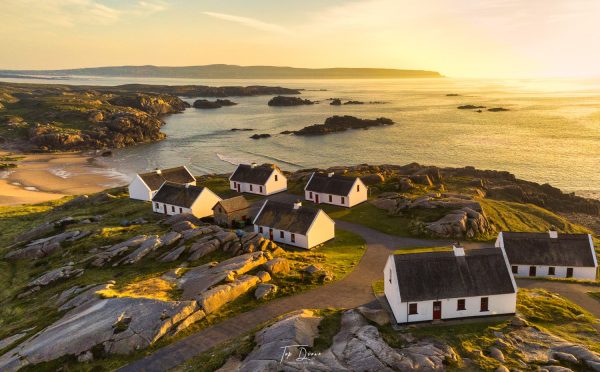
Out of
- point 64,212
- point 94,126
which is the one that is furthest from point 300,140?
point 64,212

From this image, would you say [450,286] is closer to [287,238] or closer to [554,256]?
[554,256]

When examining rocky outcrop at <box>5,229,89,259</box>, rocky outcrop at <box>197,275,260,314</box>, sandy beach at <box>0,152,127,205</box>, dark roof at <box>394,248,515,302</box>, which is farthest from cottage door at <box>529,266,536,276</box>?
sandy beach at <box>0,152,127,205</box>

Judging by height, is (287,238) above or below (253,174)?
below

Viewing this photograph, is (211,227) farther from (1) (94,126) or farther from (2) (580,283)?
(1) (94,126)

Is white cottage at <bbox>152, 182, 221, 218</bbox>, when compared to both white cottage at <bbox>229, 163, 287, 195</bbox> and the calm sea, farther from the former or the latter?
the calm sea

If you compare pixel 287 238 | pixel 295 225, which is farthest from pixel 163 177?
pixel 295 225

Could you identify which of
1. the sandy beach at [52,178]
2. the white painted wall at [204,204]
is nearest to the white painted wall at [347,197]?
the white painted wall at [204,204]

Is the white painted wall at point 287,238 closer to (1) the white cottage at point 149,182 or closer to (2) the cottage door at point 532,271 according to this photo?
(1) the white cottage at point 149,182
